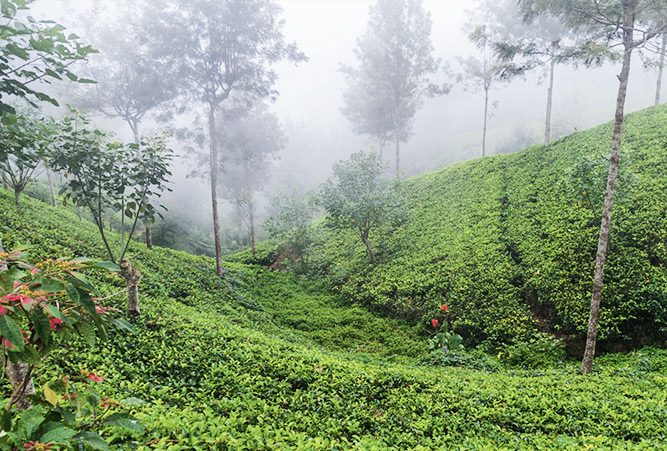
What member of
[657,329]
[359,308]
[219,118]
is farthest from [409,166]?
[657,329]

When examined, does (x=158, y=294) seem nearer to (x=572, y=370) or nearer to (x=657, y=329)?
(x=572, y=370)

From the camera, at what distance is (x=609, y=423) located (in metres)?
4.90

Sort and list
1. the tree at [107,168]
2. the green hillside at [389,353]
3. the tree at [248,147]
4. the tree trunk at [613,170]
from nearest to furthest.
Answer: the green hillside at [389,353] < the tree at [107,168] < the tree trunk at [613,170] < the tree at [248,147]

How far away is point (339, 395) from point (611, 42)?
9.02 meters

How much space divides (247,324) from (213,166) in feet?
23.8

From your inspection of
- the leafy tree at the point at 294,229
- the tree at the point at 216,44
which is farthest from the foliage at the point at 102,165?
the leafy tree at the point at 294,229

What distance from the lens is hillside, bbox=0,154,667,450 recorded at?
3.94m

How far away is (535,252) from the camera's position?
36.4ft

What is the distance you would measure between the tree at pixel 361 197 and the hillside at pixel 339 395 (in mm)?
6971

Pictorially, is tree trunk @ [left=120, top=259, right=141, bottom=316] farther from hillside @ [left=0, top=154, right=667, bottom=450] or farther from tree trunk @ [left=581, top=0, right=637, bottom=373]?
tree trunk @ [left=581, top=0, right=637, bottom=373]

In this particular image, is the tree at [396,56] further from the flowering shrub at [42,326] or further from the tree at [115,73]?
the flowering shrub at [42,326]

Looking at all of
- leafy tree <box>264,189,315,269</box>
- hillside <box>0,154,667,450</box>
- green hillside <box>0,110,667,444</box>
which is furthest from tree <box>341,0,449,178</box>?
hillside <box>0,154,667,450</box>

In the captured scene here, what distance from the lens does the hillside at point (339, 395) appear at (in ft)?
12.9

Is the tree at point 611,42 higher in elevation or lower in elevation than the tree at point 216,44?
lower
